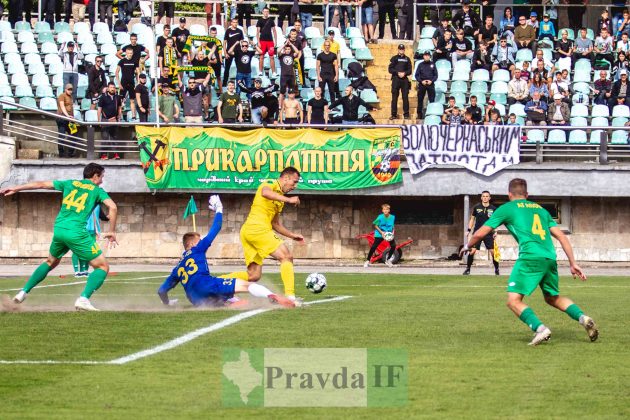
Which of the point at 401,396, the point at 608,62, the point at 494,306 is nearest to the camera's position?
the point at 401,396

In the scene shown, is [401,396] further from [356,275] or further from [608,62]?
[608,62]

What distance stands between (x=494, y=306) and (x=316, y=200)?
16.3m

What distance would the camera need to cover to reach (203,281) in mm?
15523

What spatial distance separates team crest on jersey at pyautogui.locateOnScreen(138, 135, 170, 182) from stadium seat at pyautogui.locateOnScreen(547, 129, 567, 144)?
10205 millimetres

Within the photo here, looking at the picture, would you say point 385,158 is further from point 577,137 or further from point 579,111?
point 579,111

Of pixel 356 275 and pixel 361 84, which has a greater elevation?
pixel 361 84

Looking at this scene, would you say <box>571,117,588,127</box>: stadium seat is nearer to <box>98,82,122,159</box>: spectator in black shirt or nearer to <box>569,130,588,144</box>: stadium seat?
<box>569,130,588,144</box>: stadium seat

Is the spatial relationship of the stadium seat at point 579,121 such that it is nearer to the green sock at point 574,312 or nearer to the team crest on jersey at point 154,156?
the team crest on jersey at point 154,156

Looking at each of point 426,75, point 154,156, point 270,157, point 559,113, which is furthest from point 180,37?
point 559,113

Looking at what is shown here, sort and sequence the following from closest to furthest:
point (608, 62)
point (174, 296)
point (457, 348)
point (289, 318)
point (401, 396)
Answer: point (401, 396), point (457, 348), point (289, 318), point (174, 296), point (608, 62)

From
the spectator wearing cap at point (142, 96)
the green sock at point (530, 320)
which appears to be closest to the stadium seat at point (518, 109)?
the spectator wearing cap at point (142, 96)

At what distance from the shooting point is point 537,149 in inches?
1256

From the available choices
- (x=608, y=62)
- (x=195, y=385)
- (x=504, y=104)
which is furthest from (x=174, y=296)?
(x=608, y=62)

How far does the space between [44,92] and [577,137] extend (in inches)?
580
